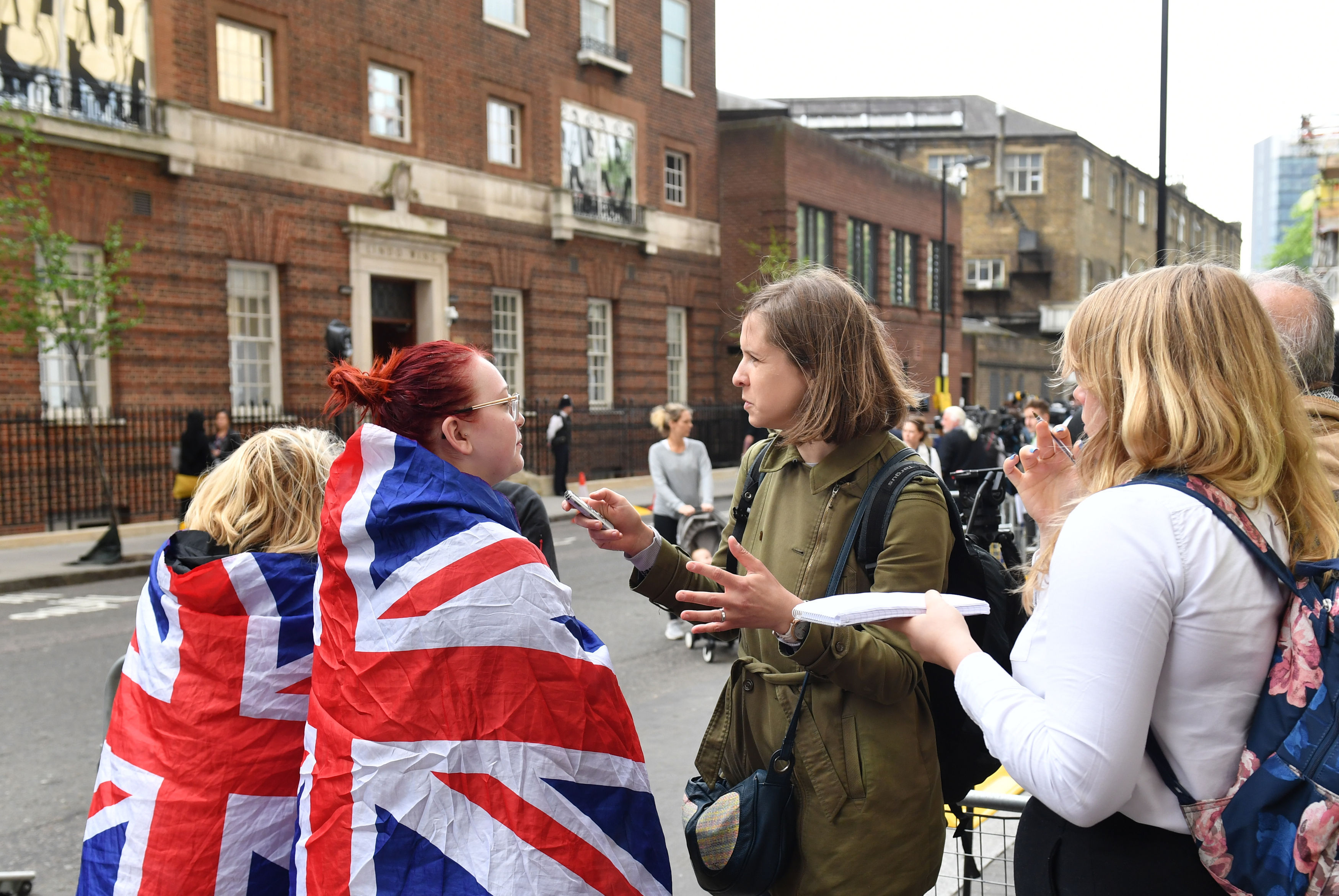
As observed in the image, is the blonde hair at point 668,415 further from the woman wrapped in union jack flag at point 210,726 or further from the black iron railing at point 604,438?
the black iron railing at point 604,438

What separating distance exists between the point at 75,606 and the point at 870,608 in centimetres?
1115

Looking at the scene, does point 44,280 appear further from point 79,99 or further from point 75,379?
point 79,99

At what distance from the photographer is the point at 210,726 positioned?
90.9 inches

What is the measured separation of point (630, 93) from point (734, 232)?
5184 mm

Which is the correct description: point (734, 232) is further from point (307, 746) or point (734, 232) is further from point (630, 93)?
point (307, 746)

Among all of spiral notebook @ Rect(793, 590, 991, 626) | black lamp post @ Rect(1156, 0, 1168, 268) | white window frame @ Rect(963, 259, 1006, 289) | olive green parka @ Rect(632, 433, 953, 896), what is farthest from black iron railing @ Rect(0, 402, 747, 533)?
white window frame @ Rect(963, 259, 1006, 289)

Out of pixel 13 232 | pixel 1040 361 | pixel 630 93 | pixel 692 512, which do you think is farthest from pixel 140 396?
pixel 1040 361

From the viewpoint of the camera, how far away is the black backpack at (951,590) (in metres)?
2.18

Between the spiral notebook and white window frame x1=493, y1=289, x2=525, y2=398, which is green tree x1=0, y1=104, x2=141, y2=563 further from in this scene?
the spiral notebook

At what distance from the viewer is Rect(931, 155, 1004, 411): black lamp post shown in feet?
103

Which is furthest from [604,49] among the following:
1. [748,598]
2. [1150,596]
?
[1150,596]

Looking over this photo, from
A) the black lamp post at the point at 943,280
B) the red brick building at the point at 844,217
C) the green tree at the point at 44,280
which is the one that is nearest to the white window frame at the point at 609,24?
the red brick building at the point at 844,217

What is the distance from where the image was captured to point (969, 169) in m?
54.8

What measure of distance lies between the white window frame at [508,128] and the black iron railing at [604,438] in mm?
5368
